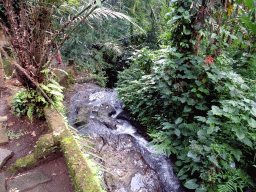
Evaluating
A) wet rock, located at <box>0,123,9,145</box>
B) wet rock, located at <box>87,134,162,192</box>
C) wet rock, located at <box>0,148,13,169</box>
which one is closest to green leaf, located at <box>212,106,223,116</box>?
wet rock, located at <box>87,134,162,192</box>

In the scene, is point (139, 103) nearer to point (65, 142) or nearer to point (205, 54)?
point (205, 54)

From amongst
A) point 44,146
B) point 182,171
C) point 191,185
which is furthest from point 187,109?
point 44,146

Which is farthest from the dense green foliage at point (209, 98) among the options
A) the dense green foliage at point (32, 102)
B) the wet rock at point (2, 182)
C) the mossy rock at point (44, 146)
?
the wet rock at point (2, 182)

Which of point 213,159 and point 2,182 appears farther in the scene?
point 213,159

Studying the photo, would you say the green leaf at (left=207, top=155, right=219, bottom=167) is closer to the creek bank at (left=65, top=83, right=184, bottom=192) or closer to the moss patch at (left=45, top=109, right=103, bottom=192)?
the creek bank at (left=65, top=83, right=184, bottom=192)

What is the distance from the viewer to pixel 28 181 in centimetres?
Result: 197

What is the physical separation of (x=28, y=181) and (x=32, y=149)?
1.88 ft

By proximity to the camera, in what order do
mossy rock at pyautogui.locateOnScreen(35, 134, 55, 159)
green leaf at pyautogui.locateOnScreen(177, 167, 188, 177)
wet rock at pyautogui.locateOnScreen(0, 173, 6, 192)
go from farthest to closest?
green leaf at pyautogui.locateOnScreen(177, 167, 188, 177)
mossy rock at pyautogui.locateOnScreen(35, 134, 55, 159)
wet rock at pyautogui.locateOnScreen(0, 173, 6, 192)

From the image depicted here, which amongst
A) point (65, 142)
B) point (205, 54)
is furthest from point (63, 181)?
point (205, 54)

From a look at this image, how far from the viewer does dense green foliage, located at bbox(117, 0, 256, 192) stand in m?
2.19

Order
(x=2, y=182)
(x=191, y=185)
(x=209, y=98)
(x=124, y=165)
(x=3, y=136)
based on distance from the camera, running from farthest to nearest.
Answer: (x=124, y=165) < (x=209, y=98) < (x=3, y=136) < (x=191, y=185) < (x=2, y=182)

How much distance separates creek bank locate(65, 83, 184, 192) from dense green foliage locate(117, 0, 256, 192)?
17.1 inches

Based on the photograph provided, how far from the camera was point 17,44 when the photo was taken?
2.54 meters

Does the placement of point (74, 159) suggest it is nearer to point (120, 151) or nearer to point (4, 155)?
point (4, 155)
